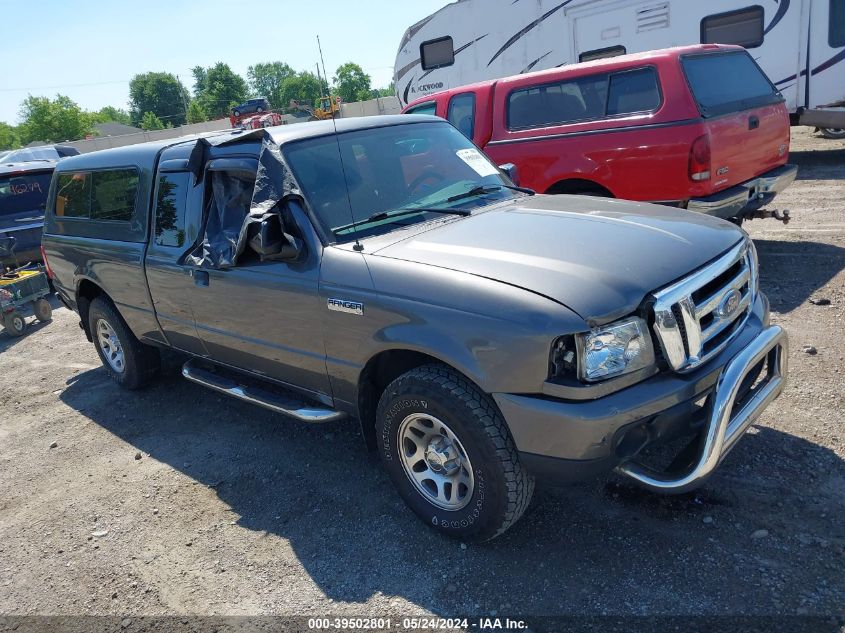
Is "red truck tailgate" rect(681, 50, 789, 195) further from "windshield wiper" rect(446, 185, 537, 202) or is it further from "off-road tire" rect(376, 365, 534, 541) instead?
"off-road tire" rect(376, 365, 534, 541)

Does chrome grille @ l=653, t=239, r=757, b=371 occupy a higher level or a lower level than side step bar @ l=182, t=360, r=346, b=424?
higher

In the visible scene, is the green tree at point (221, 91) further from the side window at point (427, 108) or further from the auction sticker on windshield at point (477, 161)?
the auction sticker on windshield at point (477, 161)

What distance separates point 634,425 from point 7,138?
9480cm

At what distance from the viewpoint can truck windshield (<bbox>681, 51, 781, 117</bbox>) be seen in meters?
6.22

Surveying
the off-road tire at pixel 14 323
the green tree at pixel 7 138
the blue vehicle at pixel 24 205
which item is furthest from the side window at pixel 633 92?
the green tree at pixel 7 138

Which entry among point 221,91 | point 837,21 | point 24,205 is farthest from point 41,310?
point 221,91

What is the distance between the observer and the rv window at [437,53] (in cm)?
1406

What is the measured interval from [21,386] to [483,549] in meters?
5.31

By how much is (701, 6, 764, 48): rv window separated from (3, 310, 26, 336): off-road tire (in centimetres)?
1140

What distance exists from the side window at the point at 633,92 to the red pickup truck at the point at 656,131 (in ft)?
0.03

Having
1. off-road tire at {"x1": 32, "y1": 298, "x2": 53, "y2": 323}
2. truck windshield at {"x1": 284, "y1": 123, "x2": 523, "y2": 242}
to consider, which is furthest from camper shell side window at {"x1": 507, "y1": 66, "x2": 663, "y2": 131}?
off-road tire at {"x1": 32, "y1": 298, "x2": 53, "y2": 323}

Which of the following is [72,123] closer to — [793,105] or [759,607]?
[793,105]

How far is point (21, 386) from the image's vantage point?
20.7 ft

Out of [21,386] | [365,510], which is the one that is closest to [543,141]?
[365,510]
